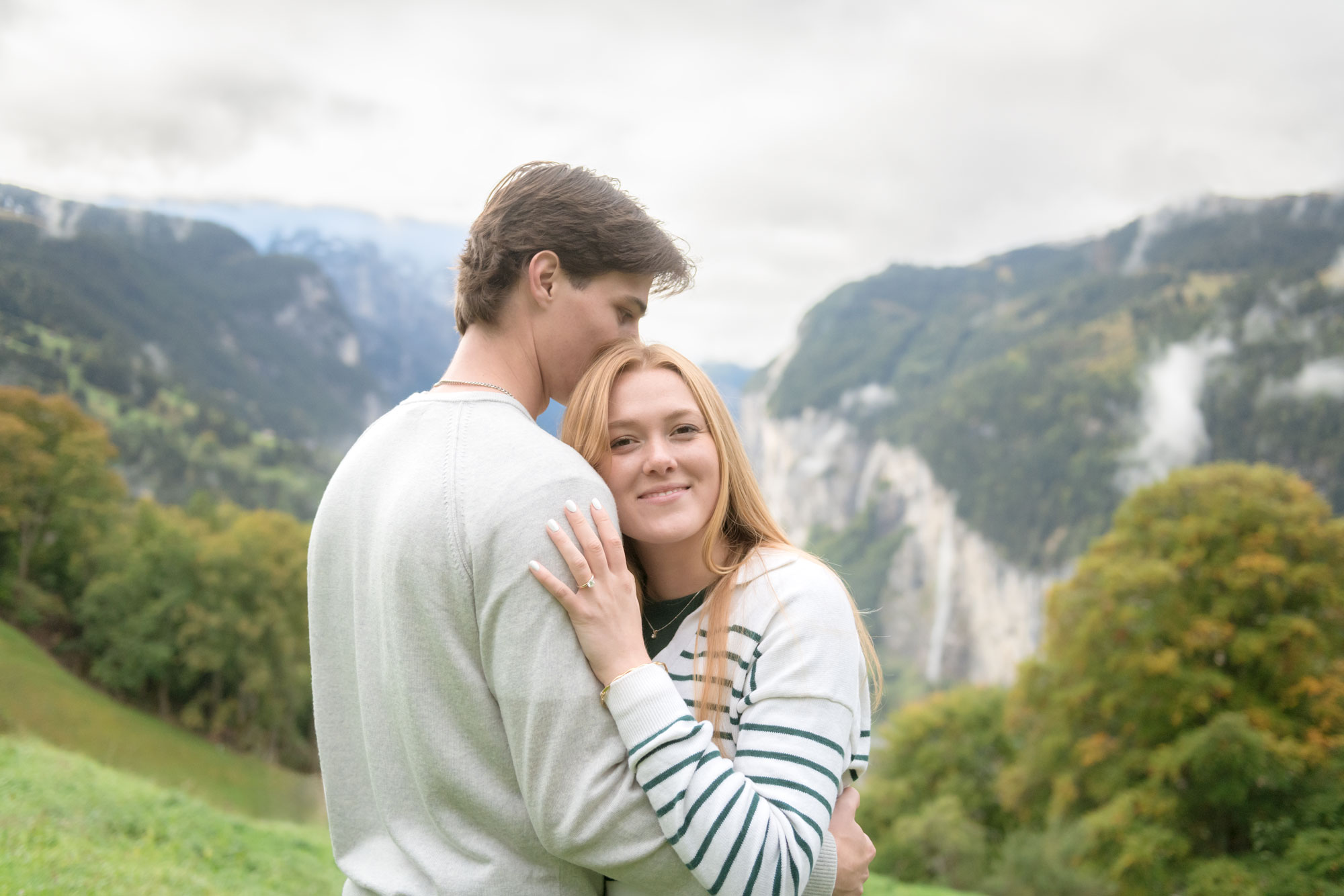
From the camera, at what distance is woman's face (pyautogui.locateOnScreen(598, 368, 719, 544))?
2764 mm

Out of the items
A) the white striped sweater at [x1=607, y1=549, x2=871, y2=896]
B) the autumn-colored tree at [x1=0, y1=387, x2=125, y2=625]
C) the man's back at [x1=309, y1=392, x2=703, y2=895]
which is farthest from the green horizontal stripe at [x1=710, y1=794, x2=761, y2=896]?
the autumn-colored tree at [x1=0, y1=387, x2=125, y2=625]

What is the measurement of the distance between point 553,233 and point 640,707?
4.52 feet

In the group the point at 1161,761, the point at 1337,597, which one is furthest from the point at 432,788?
the point at 1337,597

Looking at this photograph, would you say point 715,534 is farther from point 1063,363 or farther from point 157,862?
point 1063,363

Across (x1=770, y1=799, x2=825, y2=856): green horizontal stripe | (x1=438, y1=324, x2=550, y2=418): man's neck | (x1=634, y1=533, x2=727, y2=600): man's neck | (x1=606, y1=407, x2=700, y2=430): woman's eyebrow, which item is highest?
(x1=438, y1=324, x2=550, y2=418): man's neck

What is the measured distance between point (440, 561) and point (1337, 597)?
26810 mm

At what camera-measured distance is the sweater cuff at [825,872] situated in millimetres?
2449

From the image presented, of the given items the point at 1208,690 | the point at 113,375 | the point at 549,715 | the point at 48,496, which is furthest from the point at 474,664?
the point at 113,375

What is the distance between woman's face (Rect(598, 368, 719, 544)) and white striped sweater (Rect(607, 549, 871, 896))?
269mm

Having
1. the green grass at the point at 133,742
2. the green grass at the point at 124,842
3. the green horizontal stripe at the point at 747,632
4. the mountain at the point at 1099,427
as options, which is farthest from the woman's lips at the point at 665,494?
the mountain at the point at 1099,427

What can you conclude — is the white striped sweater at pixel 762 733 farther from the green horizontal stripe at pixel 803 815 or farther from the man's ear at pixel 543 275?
the man's ear at pixel 543 275

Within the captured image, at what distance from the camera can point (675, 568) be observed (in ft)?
9.67

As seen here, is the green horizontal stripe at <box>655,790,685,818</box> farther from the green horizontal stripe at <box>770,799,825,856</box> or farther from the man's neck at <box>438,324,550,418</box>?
the man's neck at <box>438,324,550,418</box>

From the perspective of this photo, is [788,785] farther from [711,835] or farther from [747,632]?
[747,632]
